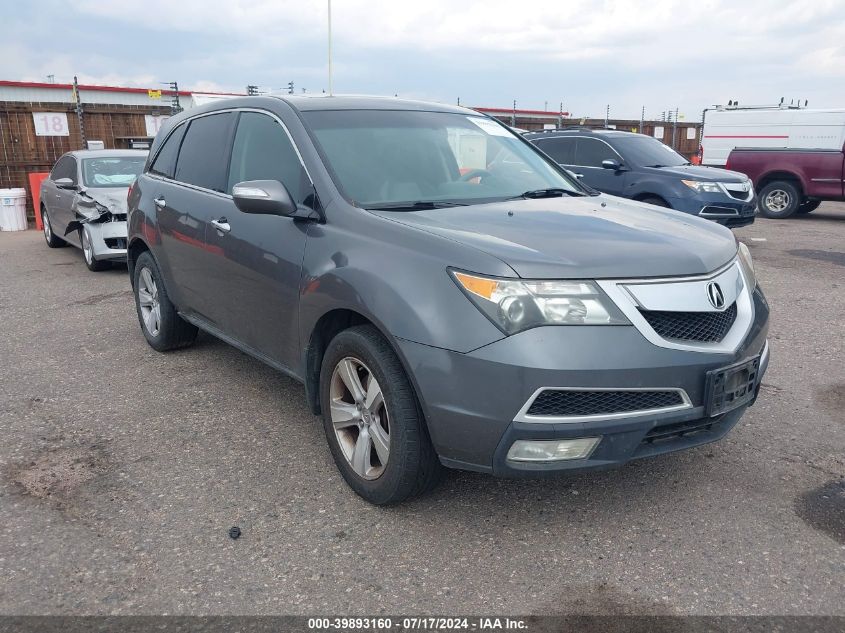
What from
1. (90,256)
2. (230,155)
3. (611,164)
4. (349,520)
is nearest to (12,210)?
(90,256)

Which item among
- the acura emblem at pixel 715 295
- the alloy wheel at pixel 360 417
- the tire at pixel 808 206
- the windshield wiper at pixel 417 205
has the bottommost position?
the tire at pixel 808 206

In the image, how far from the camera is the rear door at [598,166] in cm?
1042

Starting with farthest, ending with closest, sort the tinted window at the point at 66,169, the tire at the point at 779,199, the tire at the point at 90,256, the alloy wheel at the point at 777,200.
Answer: the alloy wheel at the point at 777,200, the tire at the point at 779,199, the tinted window at the point at 66,169, the tire at the point at 90,256

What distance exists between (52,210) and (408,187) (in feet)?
30.8

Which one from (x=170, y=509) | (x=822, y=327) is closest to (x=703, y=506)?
(x=170, y=509)

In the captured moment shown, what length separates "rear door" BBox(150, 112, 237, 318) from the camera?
13.9 feet

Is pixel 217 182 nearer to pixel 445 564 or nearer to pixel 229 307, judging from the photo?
pixel 229 307

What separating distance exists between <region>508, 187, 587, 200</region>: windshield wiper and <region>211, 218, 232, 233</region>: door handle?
1567 millimetres

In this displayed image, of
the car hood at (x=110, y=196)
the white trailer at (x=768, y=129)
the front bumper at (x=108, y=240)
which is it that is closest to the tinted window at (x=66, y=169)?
the car hood at (x=110, y=196)

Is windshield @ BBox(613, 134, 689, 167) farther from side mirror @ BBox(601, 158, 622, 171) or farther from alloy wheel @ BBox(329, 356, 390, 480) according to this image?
alloy wheel @ BBox(329, 356, 390, 480)

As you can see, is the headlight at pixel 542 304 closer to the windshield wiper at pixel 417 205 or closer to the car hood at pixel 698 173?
the windshield wiper at pixel 417 205

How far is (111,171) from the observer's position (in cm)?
967

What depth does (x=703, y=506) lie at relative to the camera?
3.11 m

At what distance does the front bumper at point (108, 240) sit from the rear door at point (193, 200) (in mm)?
4224
